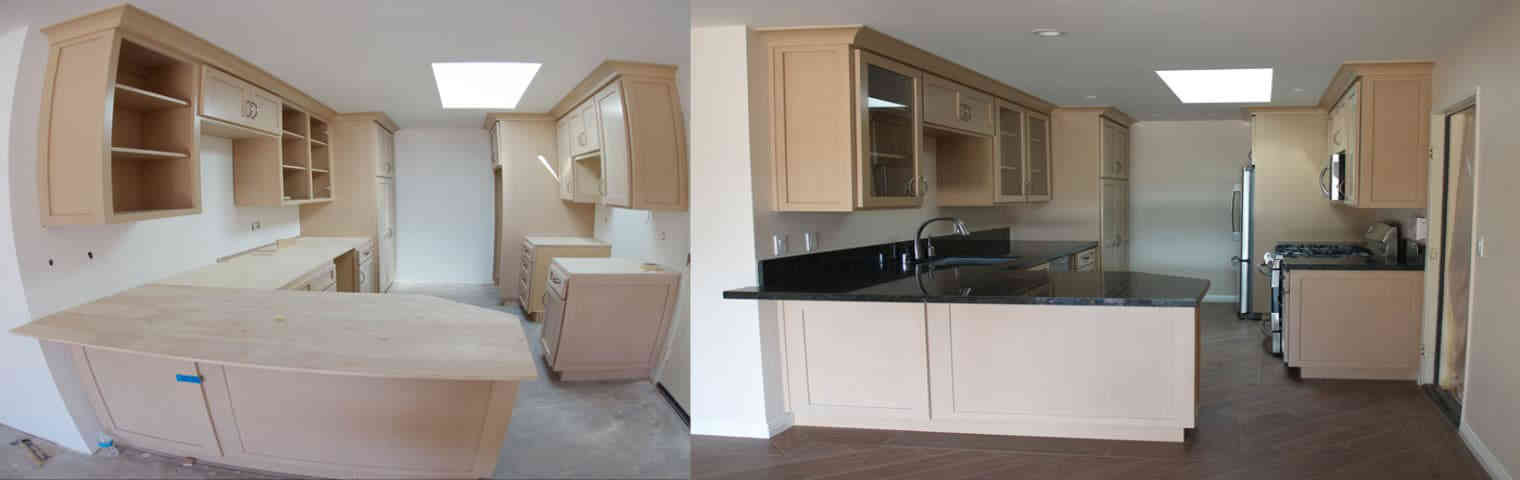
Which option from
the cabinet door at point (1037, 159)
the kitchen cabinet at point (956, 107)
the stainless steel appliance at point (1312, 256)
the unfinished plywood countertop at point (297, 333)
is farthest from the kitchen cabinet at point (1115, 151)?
the unfinished plywood countertop at point (297, 333)

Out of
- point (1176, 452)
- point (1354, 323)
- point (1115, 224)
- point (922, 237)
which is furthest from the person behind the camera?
point (1115, 224)

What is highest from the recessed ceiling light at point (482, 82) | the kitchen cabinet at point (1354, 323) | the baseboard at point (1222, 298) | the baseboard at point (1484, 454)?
the recessed ceiling light at point (482, 82)

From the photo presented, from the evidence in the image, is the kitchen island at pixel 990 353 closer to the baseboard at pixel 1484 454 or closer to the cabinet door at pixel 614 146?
the baseboard at pixel 1484 454

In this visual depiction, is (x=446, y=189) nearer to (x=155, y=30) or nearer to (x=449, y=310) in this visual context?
(x=449, y=310)

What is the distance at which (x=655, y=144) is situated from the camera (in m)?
0.86

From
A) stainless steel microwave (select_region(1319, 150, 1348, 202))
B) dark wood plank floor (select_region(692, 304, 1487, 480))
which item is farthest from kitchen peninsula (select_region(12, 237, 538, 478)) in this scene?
stainless steel microwave (select_region(1319, 150, 1348, 202))

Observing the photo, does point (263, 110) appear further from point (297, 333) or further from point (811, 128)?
point (811, 128)

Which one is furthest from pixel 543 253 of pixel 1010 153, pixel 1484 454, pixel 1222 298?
pixel 1222 298

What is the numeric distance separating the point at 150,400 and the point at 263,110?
0.24 metres

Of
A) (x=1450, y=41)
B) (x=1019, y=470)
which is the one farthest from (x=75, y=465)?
(x=1450, y=41)

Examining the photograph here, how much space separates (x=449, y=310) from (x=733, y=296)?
8.40 ft

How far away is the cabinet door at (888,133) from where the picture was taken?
3.56 metres

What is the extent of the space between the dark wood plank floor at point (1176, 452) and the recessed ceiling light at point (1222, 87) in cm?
294

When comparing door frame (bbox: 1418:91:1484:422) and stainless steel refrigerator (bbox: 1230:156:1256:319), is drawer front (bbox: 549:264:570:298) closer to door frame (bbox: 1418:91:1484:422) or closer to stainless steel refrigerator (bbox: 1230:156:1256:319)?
door frame (bbox: 1418:91:1484:422)
